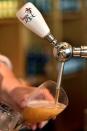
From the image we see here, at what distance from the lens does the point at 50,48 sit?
3303 mm

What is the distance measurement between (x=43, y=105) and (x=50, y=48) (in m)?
2.34

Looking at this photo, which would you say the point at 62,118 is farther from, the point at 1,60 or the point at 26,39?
the point at 1,60

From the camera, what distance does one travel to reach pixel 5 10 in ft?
9.64

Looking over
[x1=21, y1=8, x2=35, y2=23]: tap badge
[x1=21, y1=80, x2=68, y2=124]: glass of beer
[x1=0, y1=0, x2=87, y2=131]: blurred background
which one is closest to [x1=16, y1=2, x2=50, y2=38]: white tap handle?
[x1=21, y1=8, x2=35, y2=23]: tap badge

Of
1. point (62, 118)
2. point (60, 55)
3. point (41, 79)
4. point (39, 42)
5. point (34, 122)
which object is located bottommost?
point (62, 118)

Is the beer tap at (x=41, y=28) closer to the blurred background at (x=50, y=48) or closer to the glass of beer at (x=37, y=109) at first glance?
the glass of beer at (x=37, y=109)

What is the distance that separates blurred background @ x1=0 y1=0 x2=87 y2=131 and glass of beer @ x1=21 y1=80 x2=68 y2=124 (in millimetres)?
1847

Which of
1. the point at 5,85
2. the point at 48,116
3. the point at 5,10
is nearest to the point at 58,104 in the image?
the point at 48,116

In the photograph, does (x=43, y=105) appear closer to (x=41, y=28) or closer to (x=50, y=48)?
(x=41, y=28)

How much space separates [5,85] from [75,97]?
2.43 metres

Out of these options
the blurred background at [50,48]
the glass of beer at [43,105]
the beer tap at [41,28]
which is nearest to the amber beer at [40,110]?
the glass of beer at [43,105]

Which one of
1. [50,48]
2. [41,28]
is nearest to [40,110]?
[41,28]

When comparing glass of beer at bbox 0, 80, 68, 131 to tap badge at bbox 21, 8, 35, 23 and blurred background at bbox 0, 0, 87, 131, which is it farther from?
blurred background at bbox 0, 0, 87, 131

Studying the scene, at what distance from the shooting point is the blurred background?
3.07 metres
